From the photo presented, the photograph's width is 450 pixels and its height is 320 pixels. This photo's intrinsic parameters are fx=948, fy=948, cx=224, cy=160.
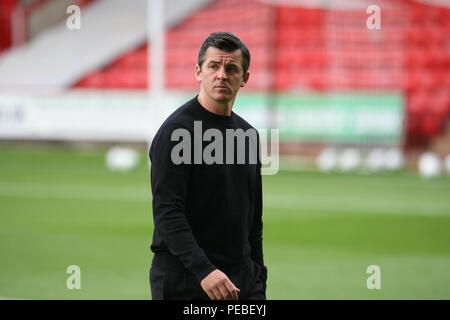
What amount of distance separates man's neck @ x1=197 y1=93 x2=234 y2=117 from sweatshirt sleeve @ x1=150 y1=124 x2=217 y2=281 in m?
0.20

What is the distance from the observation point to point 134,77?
2683cm

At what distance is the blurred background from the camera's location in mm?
8727

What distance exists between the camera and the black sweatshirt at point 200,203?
12.2 ft

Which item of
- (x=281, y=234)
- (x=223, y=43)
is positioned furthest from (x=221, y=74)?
(x=281, y=234)

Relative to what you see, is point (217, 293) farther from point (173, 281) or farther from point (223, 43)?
point (223, 43)

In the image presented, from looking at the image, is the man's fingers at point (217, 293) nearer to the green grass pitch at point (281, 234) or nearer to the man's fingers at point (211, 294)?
the man's fingers at point (211, 294)

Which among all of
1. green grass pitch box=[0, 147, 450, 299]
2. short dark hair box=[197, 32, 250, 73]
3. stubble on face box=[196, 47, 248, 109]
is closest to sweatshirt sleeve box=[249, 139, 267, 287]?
stubble on face box=[196, 47, 248, 109]

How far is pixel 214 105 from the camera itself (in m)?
3.89

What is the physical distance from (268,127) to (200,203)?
16688 millimetres

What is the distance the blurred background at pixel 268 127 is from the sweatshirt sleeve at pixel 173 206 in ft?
11.7

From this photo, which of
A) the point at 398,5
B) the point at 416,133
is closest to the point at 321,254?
the point at 416,133

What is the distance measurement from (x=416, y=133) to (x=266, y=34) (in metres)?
5.08

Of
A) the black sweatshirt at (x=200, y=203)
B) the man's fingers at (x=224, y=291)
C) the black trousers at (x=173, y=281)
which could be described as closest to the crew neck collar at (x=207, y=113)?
the black sweatshirt at (x=200, y=203)

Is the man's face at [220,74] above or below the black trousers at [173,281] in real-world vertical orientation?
above
